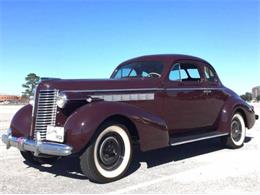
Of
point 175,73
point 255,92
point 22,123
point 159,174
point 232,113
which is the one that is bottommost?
point 159,174

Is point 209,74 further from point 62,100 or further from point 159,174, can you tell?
point 62,100

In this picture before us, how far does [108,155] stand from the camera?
5543 mm

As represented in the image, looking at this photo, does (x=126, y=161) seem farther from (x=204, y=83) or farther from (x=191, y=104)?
→ (x=204, y=83)

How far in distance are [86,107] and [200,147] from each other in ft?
13.4

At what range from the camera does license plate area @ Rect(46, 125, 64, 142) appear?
17.1 feet

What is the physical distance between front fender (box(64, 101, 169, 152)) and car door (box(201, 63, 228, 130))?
1943 mm

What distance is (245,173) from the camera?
5867mm

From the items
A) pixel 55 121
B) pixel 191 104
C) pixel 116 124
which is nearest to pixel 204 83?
pixel 191 104

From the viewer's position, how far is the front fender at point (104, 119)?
514cm

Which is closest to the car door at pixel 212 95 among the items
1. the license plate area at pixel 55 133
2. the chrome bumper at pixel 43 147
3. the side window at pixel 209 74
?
the side window at pixel 209 74

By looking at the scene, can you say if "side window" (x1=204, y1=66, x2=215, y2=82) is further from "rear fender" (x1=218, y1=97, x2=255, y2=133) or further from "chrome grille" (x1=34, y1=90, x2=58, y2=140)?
"chrome grille" (x1=34, y1=90, x2=58, y2=140)

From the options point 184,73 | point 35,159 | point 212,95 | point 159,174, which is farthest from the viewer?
point 212,95

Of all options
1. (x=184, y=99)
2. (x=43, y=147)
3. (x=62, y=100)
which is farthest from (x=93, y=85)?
(x=184, y=99)

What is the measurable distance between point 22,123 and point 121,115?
1.90 m
